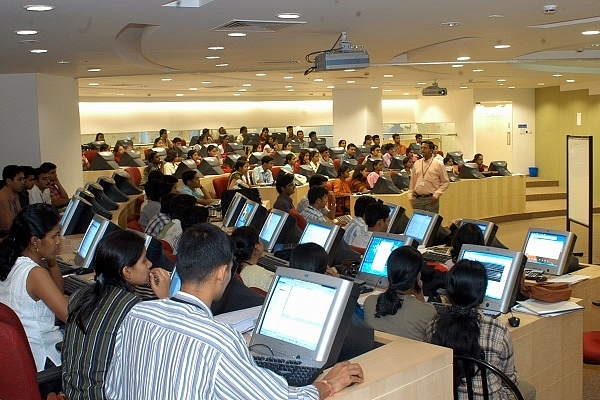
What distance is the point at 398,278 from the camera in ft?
13.9

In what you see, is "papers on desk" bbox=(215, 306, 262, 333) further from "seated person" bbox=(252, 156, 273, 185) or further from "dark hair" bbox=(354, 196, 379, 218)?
"seated person" bbox=(252, 156, 273, 185)

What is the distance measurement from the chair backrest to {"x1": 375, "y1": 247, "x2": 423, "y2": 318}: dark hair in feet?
5.56

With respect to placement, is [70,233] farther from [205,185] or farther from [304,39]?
[205,185]

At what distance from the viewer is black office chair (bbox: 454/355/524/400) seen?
3518 mm

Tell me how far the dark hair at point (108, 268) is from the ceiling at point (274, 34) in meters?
2.28

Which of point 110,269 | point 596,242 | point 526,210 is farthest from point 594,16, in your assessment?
point 526,210

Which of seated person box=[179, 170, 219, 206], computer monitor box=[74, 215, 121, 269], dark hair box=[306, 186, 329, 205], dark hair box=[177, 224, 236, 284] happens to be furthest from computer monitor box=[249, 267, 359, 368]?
seated person box=[179, 170, 219, 206]

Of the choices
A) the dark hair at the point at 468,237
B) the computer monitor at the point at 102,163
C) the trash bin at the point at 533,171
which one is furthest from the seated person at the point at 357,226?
the trash bin at the point at 533,171

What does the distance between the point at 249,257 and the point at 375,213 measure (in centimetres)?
199

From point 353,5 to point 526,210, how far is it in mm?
10567

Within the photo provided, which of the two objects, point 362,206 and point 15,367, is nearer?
point 15,367

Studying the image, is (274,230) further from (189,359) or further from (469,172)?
(469,172)

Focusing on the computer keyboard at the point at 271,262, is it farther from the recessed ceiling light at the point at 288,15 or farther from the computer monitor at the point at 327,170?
the computer monitor at the point at 327,170

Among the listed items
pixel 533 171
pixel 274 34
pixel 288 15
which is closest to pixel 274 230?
pixel 274 34
